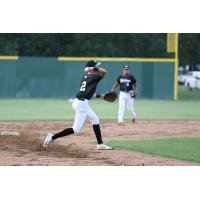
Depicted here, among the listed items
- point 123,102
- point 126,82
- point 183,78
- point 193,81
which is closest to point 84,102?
point 123,102

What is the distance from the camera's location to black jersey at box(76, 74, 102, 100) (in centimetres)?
1210

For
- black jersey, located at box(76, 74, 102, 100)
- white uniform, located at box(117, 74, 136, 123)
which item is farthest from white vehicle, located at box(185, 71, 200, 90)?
black jersey, located at box(76, 74, 102, 100)

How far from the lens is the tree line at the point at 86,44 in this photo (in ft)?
133

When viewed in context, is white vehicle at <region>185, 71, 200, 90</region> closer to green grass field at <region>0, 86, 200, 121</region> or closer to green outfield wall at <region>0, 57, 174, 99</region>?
green outfield wall at <region>0, 57, 174, 99</region>

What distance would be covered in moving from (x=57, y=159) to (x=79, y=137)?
4.13 metres

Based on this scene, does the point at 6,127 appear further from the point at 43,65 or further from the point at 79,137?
the point at 43,65

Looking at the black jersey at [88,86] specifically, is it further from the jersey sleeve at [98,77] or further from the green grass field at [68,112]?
the green grass field at [68,112]

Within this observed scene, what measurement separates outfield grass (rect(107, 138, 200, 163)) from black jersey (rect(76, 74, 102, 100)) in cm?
140

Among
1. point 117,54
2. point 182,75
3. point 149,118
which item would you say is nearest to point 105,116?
point 149,118

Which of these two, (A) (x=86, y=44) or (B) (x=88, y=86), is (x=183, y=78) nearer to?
(A) (x=86, y=44)

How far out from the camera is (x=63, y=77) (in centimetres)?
3419

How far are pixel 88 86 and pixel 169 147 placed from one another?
6.85 feet

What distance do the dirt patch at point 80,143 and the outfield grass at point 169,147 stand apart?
1.20 feet

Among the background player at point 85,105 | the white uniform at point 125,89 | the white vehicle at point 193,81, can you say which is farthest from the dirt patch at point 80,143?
the white vehicle at point 193,81
